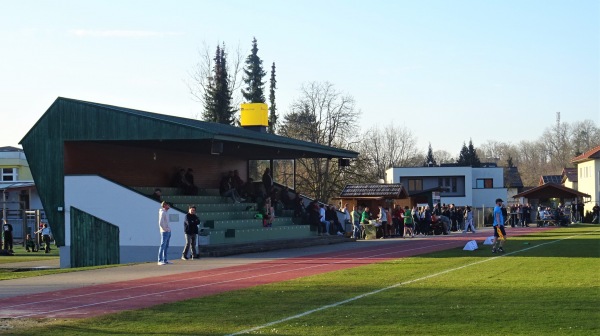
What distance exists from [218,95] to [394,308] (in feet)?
234

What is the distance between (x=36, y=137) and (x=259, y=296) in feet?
61.8

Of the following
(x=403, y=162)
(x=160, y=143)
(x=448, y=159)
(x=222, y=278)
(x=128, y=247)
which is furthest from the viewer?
(x=448, y=159)

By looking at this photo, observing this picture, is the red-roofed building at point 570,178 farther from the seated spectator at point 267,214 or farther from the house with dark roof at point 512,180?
the seated spectator at point 267,214

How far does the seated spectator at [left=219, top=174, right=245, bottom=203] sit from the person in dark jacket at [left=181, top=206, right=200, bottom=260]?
1007 centimetres

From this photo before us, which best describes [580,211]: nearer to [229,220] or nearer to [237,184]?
[237,184]

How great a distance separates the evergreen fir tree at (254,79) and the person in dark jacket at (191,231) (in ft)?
217

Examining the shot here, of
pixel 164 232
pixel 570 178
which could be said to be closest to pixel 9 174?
pixel 164 232

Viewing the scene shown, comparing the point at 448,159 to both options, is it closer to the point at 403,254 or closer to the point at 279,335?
the point at 403,254

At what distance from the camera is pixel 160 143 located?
34344 millimetres

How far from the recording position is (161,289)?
18.2m

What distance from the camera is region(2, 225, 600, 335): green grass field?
11758 millimetres

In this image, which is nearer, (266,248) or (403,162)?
(266,248)

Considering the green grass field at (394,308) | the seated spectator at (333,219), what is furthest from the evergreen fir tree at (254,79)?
the green grass field at (394,308)

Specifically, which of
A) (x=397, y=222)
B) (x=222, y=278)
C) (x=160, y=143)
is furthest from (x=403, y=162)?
(x=222, y=278)
